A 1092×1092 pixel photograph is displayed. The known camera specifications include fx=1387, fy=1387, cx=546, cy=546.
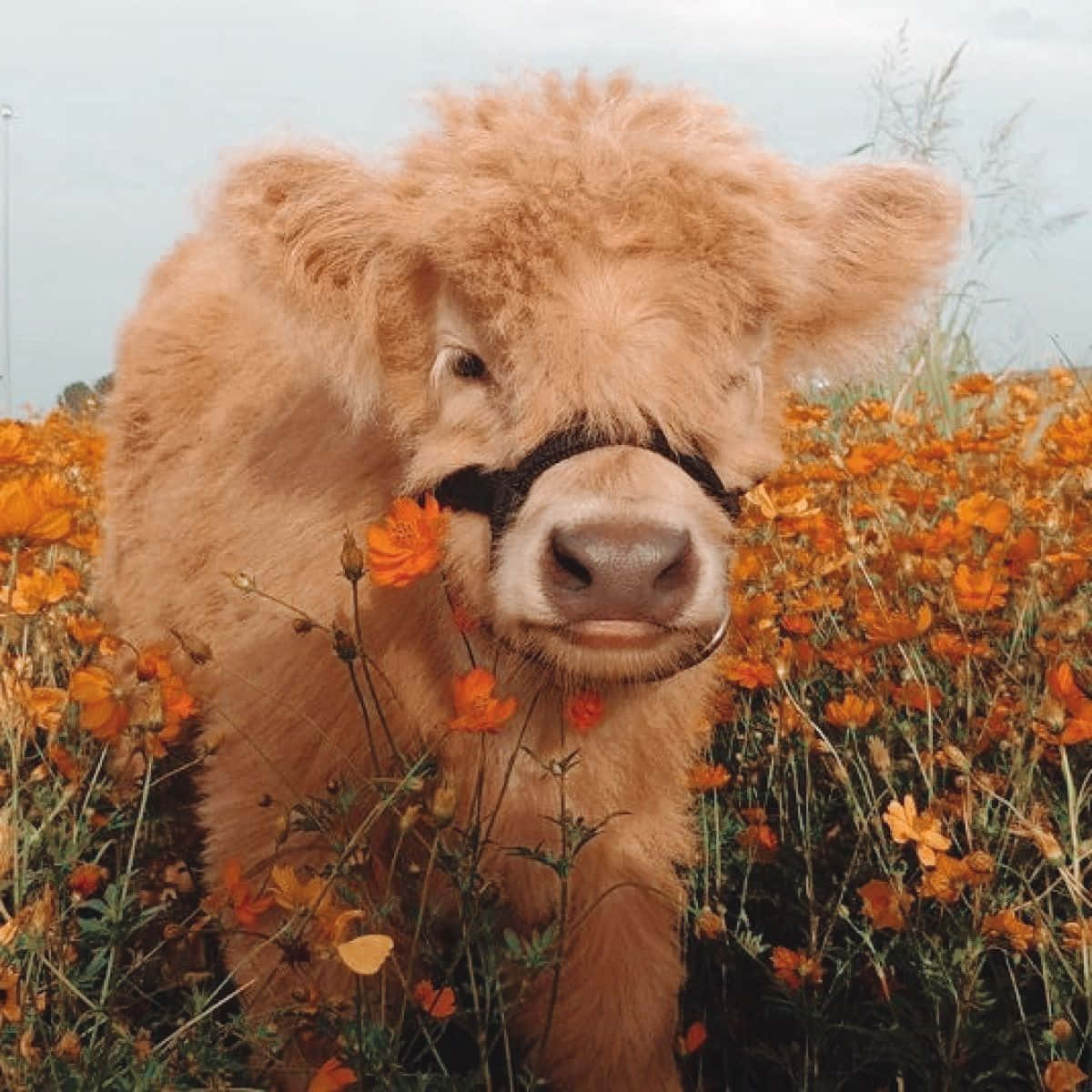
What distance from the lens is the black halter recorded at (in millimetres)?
2188

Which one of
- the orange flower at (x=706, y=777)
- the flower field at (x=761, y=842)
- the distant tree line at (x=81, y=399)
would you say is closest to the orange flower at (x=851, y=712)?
the flower field at (x=761, y=842)

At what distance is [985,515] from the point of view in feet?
8.29

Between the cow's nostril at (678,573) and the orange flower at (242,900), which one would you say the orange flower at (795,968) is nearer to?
the cow's nostril at (678,573)

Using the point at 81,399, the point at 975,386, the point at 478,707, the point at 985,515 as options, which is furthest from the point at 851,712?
the point at 81,399

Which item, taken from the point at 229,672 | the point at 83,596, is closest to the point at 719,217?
the point at 229,672

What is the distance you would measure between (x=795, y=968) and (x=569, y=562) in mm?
705

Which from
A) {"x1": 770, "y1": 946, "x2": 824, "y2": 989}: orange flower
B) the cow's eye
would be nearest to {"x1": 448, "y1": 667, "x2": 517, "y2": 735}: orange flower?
{"x1": 770, "y1": 946, "x2": 824, "y2": 989}: orange flower

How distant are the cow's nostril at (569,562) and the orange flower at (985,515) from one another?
0.83 meters

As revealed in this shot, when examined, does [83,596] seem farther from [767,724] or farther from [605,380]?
[605,380]

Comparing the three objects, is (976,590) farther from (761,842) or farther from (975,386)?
(975,386)

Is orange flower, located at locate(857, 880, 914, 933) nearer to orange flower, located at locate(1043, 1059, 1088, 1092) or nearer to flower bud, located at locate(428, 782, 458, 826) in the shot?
orange flower, located at locate(1043, 1059, 1088, 1092)

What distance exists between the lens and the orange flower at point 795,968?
201 centimetres

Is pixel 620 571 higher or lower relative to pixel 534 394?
lower

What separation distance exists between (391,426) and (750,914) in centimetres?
124
